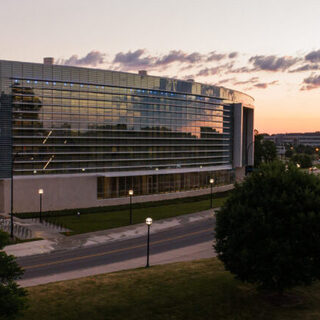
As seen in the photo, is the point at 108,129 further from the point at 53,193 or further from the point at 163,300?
the point at 163,300

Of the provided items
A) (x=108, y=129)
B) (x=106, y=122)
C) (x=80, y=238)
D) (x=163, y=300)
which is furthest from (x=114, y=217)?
(x=163, y=300)

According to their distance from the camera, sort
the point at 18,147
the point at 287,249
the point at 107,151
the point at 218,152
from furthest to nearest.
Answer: the point at 218,152 < the point at 107,151 < the point at 18,147 < the point at 287,249

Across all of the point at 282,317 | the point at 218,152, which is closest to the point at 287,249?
the point at 282,317

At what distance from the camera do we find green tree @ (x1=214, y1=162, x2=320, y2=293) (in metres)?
15.0

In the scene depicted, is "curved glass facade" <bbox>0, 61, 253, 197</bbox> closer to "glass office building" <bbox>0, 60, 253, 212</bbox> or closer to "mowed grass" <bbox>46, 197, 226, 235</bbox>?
"glass office building" <bbox>0, 60, 253, 212</bbox>

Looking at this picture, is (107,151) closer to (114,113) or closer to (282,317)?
(114,113)

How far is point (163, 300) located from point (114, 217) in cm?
3096

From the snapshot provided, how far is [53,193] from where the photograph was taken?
5297 centimetres

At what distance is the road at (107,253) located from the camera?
2752cm

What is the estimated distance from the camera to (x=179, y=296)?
17.5 m

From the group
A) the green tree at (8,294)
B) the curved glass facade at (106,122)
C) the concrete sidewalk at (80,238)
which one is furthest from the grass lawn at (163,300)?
the curved glass facade at (106,122)

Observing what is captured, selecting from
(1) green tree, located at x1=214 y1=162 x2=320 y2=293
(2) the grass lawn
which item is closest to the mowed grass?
(2) the grass lawn

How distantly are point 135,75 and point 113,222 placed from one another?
26.3 metres

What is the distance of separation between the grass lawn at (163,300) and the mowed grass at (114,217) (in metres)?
19.7
